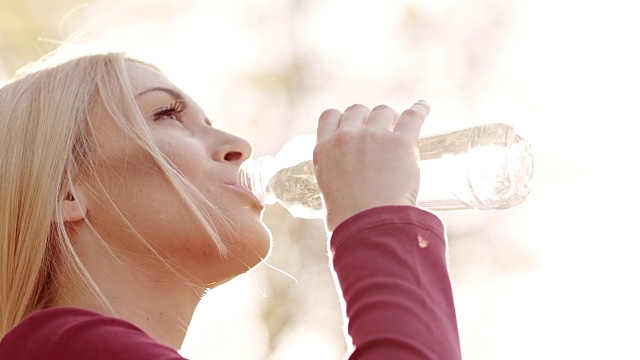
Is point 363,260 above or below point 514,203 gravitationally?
below

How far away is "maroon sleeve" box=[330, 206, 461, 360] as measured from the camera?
1343 millimetres

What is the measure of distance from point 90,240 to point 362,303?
2.30ft

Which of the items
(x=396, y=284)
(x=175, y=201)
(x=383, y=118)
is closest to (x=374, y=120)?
(x=383, y=118)

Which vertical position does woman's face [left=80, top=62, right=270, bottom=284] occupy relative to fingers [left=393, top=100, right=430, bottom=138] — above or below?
below

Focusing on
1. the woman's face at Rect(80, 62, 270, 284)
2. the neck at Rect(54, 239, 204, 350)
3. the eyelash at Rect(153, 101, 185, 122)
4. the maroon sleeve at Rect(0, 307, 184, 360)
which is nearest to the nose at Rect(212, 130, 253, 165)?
the woman's face at Rect(80, 62, 270, 284)

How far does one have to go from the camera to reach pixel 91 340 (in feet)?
4.85

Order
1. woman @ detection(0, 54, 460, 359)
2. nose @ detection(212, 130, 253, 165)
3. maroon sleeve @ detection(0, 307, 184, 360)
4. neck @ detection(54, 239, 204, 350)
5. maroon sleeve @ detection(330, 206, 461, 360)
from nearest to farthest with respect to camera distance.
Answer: maroon sleeve @ detection(330, 206, 461, 360)
maroon sleeve @ detection(0, 307, 184, 360)
woman @ detection(0, 54, 460, 359)
neck @ detection(54, 239, 204, 350)
nose @ detection(212, 130, 253, 165)

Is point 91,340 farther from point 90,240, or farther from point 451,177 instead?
point 451,177

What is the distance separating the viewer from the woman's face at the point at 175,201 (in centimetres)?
187

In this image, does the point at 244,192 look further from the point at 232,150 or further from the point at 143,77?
the point at 143,77

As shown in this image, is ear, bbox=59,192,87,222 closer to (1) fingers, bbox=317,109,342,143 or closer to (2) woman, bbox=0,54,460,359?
(2) woman, bbox=0,54,460,359

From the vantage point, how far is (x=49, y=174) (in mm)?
1926

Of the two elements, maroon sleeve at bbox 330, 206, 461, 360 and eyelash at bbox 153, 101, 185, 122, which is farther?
eyelash at bbox 153, 101, 185, 122

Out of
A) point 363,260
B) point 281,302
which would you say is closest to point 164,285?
point 363,260
